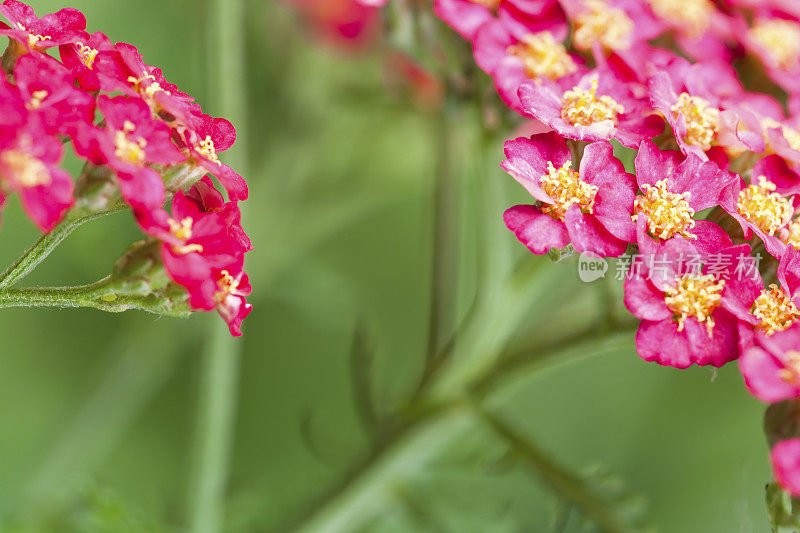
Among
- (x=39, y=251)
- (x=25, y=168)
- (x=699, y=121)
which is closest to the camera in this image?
(x=25, y=168)

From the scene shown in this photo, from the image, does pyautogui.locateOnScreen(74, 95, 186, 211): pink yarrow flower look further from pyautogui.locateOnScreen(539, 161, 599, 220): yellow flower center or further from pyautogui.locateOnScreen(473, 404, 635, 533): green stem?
pyautogui.locateOnScreen(473, 404, 635, 533): green stem

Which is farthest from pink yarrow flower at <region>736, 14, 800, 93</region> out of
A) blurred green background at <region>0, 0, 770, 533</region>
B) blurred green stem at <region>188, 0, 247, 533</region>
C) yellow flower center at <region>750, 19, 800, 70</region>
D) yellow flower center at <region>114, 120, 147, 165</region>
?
yellow flower center at <region>114, 120, 147, 165</region>

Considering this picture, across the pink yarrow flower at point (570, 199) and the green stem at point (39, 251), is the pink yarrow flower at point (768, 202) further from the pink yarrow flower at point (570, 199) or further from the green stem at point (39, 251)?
the green stem at point (39, 251)

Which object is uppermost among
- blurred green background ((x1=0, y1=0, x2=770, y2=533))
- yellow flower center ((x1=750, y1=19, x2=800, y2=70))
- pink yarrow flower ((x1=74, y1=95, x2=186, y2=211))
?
pink yarrow flower ((x1=74, y1=95, x2=186, y2=211))

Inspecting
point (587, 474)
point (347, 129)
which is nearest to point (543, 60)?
point (587, 474)

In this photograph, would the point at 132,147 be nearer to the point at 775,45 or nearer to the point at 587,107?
the point at 587,107

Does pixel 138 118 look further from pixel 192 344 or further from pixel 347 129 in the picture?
pixel 192 344

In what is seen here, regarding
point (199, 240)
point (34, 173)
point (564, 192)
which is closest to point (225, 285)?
point (199, 240)

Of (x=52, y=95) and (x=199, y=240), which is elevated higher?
(x=52, y=95)
